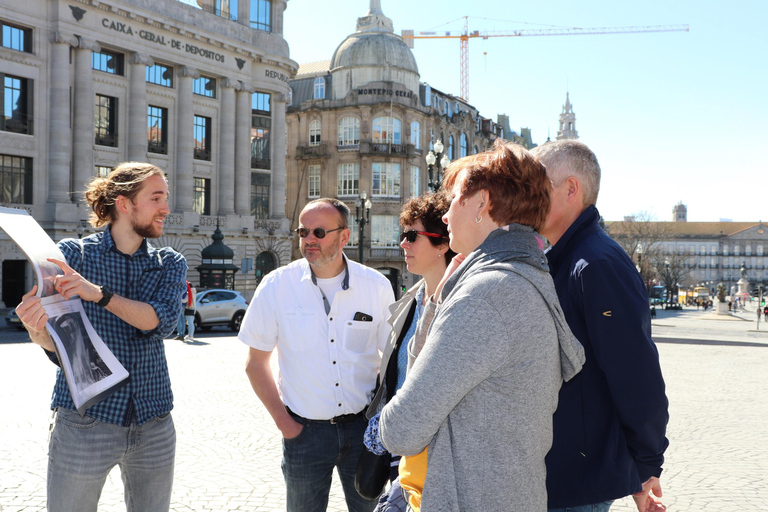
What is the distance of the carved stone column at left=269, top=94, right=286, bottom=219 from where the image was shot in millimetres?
48406

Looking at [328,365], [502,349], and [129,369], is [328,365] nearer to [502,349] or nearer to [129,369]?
[129,369]

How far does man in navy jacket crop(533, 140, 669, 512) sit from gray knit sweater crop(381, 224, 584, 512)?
1.22 ft

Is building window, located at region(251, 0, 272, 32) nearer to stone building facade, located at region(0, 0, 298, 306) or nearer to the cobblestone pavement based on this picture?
stone building facade, located at region(0, 0, 298, 306)

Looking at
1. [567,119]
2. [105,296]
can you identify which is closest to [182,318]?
[105,296]

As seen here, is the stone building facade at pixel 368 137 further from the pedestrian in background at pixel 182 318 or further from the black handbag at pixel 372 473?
the black handbag at pixel 372 473

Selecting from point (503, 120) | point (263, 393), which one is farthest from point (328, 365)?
point (503, 120)

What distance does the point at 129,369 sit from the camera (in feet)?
10.5

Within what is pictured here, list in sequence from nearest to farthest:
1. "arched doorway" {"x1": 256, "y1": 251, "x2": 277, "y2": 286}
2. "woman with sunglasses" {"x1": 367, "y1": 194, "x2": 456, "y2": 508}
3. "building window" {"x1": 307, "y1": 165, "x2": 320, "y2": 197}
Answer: "woman with sunglasses" {"x1": 367, "y1": 194, "x2": 456, "y2": 508} < "arched doorway" {"x1": 256, "y1": 251, "x2": 277, "y2": 286} < "building window" {"x1": 307, "y1": 165, "x2": 320, "y2": 197}

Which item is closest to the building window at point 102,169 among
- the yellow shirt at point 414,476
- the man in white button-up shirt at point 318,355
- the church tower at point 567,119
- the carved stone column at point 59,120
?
the carved stone column at point 59,120

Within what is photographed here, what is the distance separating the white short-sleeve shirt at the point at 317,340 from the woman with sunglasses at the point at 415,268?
24cm

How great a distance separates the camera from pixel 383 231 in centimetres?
5509

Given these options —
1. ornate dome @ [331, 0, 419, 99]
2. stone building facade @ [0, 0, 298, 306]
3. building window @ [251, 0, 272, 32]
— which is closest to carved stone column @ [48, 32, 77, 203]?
stone building facade @ [0, 0, 298, 306]

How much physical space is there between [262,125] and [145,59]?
10.4 meters

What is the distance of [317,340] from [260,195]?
45561mm
